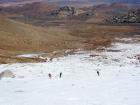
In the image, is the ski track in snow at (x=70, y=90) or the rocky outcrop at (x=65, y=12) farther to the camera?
the rocky outcrop at (x=65, y=12)

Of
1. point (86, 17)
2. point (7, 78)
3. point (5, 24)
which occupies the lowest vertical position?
point (86, 17)

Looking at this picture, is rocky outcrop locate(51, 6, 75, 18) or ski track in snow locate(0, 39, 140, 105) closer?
ski track in snow locate(0, 39, 140, 105)

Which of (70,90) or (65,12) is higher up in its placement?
(70,90)

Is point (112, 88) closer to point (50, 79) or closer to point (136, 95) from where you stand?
point (136, 95)

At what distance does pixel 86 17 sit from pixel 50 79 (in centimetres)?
10769

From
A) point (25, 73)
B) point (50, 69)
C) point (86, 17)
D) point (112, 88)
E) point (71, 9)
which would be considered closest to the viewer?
point (112, 88)

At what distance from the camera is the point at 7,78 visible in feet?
53.7

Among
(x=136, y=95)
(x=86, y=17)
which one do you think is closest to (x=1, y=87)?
(x=136, y=95)

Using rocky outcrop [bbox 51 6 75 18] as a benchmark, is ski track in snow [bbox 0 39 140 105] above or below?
above

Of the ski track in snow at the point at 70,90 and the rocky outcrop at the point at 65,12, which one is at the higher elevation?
the ski track in snow at the point at 70,90

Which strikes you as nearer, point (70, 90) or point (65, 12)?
point (70, 90)

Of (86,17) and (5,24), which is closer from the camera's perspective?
(5,24)

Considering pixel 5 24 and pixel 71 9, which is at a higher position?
pixel 5 24

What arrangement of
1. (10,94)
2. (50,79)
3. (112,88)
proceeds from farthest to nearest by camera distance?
(50,79)
(112,88)
(10,94)
